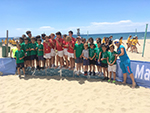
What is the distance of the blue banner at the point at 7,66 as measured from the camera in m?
5.54

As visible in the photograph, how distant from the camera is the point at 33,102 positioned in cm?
329

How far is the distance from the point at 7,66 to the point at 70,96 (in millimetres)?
3915

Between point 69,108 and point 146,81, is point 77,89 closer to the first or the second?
point 69,108

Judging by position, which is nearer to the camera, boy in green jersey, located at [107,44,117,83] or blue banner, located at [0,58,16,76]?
boy in green jersey, located at [107,44,117,83]

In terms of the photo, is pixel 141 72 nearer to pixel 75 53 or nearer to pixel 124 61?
pixel 124 61

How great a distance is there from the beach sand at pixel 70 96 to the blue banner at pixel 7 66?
31.0 inches

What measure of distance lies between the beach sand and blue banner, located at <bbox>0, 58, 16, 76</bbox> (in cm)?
79

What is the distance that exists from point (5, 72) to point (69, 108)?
14.1 ft

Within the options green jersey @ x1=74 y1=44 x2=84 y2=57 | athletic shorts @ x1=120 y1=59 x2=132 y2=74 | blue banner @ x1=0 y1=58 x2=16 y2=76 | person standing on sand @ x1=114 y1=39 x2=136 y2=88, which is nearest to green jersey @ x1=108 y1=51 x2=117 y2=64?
person standing on sand @ x1=114 y1=39 x2=136 y2=88

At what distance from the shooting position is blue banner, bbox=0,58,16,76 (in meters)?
5.54

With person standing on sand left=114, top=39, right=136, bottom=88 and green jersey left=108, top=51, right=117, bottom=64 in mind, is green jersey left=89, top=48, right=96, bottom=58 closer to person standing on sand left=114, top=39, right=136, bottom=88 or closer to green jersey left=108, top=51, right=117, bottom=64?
green jersey left=108, top=51, right=117, bottom=64

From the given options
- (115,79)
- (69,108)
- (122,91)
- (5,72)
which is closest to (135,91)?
(122,91)

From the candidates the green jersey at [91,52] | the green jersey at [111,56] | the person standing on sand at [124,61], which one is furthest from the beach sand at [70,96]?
the green jersey at [91,52]

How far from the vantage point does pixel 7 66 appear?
5.58 m
